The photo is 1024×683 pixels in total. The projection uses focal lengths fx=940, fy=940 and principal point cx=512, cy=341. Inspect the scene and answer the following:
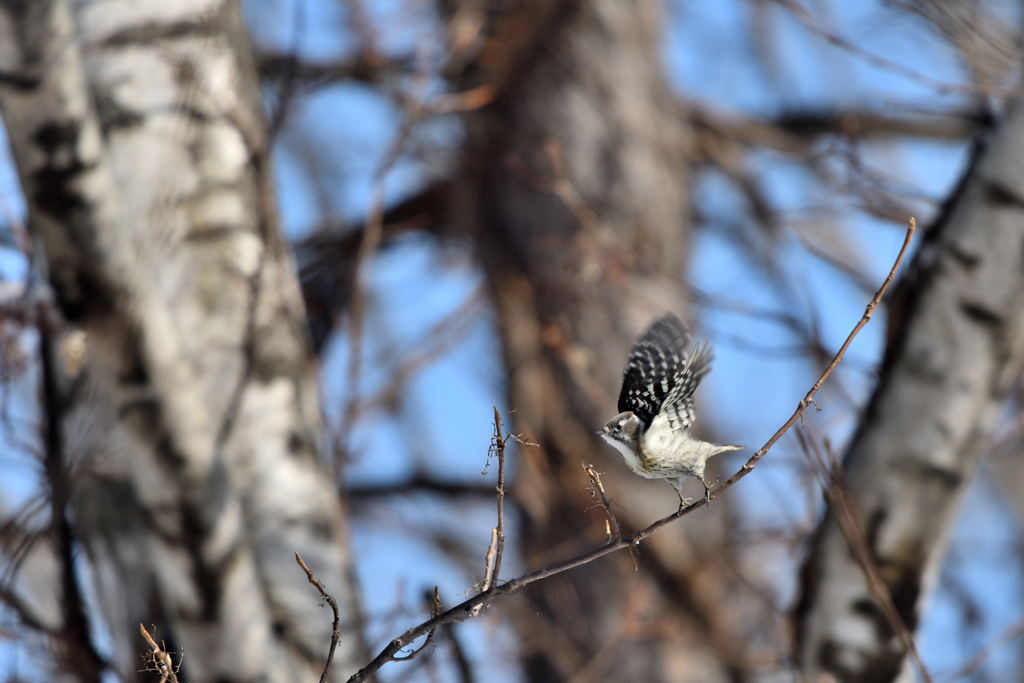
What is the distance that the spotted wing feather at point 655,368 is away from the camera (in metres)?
1.32

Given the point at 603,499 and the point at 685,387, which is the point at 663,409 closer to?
the point at 685,387

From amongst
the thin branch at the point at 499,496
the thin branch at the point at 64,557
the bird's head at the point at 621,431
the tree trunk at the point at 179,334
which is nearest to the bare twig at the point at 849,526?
the bird's head at the point at 621,431

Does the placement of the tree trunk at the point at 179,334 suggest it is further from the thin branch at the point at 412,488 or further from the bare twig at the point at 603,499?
the thin branch at the point at 412,488

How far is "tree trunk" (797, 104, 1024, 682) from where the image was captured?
1.97 meters

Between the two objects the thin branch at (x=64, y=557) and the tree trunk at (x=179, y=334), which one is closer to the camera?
the tree trunk at (x=179, y=334)

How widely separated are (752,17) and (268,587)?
6820mm

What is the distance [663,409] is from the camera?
1.29 metres

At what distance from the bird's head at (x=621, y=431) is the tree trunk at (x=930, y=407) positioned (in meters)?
0.98

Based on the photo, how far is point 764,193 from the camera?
15.2 feet

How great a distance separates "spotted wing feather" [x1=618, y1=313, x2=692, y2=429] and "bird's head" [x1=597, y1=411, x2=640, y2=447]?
0.03m

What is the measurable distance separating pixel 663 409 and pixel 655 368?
3.4 inches

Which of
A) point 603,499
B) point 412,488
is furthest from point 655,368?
point 412,488

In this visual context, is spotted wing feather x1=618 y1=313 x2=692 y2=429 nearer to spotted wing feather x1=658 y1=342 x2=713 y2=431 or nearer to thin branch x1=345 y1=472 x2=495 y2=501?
spotted wing feather x1=658 y1=342 x2=713 y2=431

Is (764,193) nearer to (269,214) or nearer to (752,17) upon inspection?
(269,214)
